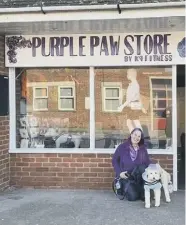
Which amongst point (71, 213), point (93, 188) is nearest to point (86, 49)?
point (93, 188)

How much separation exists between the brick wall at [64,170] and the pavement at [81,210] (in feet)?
0.87

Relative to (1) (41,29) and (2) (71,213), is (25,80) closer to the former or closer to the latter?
(1) (41,29)

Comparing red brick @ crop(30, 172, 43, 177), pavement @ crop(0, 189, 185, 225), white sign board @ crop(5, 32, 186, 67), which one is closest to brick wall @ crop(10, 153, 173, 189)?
red brick @ crop(30, 172, 43, 177)

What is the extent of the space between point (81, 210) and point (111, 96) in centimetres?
238

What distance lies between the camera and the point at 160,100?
7672 millimetres

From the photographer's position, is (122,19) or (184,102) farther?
(184,102)

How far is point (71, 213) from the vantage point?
238 inches

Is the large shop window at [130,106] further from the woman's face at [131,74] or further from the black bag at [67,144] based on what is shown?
the black bag at [67,144]

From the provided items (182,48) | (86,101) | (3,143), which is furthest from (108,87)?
(3,143)

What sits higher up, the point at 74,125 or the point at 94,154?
the point at 74,125

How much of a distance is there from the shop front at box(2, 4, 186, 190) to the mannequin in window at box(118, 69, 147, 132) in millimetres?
18

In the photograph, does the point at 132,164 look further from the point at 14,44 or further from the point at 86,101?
the point at 14,44

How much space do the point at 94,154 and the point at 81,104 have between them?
937 millimetres

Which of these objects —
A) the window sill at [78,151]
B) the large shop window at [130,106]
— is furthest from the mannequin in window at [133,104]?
the window sill at [78,151]
